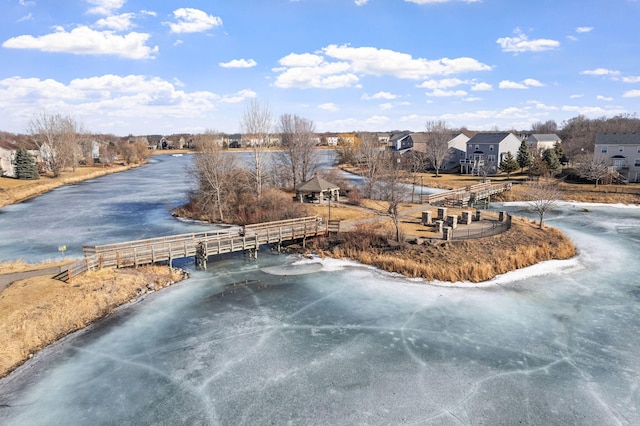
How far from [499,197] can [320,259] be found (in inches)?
1439

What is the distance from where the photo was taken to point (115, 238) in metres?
37.0

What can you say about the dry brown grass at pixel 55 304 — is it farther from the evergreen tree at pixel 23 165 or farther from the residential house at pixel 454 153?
the residential house at pixel 454 153

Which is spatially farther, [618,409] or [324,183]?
[324,183]

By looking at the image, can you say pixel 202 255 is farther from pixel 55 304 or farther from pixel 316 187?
pixel 316 187

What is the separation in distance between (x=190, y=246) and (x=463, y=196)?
34698 millimetres

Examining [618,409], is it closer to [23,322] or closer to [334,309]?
[334,309]

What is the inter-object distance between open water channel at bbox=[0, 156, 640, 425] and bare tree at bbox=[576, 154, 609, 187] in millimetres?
33505

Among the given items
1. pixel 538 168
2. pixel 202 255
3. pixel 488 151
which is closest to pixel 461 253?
pixel 202 255

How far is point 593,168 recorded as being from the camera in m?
58.5

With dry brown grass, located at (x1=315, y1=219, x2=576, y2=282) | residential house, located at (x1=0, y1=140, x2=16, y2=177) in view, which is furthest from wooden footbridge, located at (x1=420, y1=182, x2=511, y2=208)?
residential house, located at (x1=0, y1=140, x2=16, y2=177)

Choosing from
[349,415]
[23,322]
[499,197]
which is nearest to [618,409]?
[349,415]

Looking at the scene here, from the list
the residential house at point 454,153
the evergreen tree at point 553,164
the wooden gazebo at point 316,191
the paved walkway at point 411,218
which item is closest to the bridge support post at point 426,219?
the paved walkway at point 411,218

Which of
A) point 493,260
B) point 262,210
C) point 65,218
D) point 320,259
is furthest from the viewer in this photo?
point 65,218

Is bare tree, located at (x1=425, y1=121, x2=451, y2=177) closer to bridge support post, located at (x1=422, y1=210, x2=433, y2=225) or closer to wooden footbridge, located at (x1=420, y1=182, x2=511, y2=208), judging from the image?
wooden footbridge, located at (x1=420, y1=182, x2=511, y2=208)
